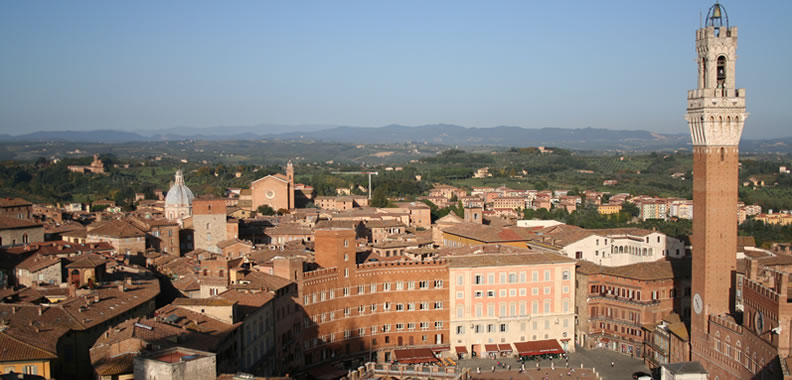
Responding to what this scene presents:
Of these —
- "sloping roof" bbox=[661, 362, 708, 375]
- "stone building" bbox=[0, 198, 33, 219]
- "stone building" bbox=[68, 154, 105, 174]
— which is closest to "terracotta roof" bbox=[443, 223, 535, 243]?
"sloping roof" bbox=[661, 362, 708, 375]

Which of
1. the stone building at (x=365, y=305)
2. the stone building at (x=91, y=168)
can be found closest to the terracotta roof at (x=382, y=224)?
the stone building at (x=365, y=305)

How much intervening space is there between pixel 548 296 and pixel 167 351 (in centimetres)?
2438

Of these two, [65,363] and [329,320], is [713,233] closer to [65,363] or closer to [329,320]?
[329,320]

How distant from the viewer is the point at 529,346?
4062 cm

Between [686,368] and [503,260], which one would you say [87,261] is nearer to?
[503,260]

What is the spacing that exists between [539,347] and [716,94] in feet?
46.5

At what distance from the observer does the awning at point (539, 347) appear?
40000 mm

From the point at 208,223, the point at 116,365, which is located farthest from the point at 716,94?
the point at 208,223

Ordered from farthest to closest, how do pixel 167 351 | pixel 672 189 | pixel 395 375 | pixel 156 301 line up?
pixel 672 189 → pixel 156 301 → pixel 395 375 → pixel 167 351

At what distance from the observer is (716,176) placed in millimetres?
35656

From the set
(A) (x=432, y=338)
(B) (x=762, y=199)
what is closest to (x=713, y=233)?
(A) (x=432, y=338)

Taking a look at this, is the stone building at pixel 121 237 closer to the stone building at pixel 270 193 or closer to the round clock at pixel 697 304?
the round clock at pixel 697 304

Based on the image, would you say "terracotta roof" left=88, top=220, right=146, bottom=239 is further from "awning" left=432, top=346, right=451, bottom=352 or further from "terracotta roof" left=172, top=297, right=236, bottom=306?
"terracotta roof" left=172, top=297, right=236, bottom=306

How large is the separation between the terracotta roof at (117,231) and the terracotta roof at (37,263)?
1124 cm
